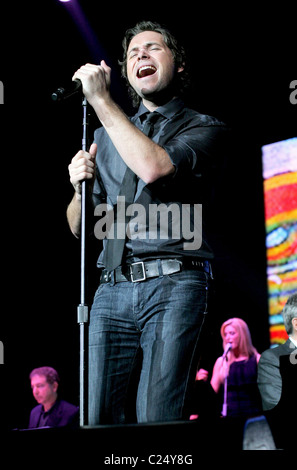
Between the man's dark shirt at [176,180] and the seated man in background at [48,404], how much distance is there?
12.7 ft

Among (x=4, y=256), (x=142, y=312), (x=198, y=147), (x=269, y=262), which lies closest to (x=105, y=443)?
(x=142, y=312)

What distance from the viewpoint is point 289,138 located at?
5.68 meters

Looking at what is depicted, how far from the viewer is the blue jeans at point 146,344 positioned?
1.61m

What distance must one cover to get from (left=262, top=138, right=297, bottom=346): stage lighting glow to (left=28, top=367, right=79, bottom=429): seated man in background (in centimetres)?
211

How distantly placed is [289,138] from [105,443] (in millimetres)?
4980

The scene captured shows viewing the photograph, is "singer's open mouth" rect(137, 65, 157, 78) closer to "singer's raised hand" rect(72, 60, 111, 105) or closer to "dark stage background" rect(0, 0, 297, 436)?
"singer's raised hand" rect(72, 60, 111, 105)

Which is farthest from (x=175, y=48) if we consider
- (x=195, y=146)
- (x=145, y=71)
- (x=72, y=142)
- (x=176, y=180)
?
(x=72, y=142)

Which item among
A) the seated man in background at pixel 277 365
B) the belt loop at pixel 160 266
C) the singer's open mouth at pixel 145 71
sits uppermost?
the singer's open mouth at pixel 145 71

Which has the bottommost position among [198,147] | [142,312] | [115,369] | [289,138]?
[115,369]

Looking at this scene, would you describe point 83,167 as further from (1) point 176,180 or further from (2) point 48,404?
(2) point 48,404

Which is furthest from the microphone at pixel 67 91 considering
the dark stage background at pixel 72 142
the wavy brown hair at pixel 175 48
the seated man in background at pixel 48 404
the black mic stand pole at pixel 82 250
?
the seated man in background at pixel 48 404

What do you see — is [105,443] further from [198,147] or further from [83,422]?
[198,147]

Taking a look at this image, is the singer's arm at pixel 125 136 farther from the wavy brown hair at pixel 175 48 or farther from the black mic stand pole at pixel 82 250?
the wavy brown hair at pixel 175 48
